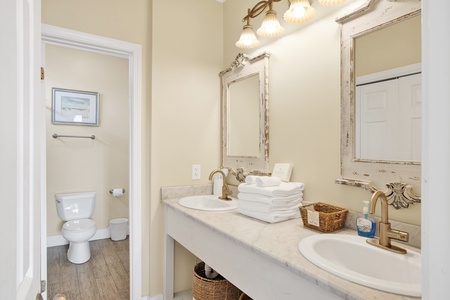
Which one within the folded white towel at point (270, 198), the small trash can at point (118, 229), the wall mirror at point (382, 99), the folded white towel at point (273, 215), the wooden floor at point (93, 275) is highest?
the wall mirror at point (382, 99)

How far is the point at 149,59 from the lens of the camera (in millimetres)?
2031

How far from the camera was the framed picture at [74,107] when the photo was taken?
317cm

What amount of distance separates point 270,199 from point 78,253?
244 cm

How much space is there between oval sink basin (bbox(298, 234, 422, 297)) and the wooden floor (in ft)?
5.85

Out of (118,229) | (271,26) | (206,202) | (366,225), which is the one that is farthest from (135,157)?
(118,229)

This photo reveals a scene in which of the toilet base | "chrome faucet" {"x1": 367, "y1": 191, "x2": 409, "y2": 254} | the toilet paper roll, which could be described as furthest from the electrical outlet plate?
the toilet paper roll

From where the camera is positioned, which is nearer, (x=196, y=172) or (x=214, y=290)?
(x=214, y=290)

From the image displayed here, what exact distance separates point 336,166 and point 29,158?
131cm

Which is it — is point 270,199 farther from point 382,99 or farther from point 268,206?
point 382,99

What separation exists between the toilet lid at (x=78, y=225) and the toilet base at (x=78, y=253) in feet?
0.57

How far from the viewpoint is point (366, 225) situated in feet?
3.78

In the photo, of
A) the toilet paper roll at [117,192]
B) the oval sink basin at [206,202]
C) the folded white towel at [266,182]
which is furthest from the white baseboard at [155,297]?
the toilet paper roll at [117,192]

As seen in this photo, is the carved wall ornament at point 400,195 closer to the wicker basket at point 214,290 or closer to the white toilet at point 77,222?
the wicker basket at point 214,290

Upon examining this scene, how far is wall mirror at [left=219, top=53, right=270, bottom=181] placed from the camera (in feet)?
6.05
